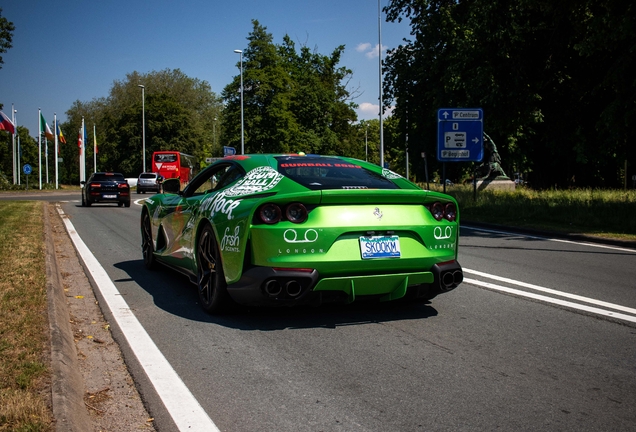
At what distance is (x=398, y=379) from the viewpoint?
4.22 meters

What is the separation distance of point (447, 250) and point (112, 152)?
289 feet

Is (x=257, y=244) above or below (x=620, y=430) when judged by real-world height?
above

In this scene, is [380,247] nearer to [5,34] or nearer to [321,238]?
[321,238]

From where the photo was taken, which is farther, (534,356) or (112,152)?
(112,152)

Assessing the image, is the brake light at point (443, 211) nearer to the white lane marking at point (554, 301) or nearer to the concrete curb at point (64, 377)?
the white lane marking at point (554, 301)

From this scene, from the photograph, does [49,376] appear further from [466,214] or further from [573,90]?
[573,90]

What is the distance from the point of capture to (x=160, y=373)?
172 inches

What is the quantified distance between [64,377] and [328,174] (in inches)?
117

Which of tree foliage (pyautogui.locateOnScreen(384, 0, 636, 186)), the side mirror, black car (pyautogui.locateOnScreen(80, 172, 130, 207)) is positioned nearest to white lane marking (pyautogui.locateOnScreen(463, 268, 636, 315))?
the side mirror

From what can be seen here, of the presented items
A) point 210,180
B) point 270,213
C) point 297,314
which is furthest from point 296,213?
point 210,180

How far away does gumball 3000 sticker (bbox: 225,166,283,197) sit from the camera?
5.75 metres

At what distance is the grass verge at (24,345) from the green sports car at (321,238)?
1.51 m

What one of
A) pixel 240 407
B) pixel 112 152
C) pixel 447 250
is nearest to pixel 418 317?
pixel 447 250

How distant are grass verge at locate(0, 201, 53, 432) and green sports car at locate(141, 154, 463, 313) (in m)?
1.51
